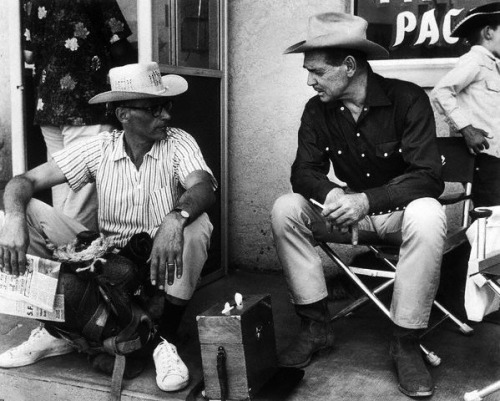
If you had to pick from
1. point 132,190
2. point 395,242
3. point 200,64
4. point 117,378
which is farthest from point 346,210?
point 200,64

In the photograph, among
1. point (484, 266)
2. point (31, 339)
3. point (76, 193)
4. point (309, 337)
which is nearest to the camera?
point (484, 266)

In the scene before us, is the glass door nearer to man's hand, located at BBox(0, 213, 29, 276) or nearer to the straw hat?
man's hand, located at BBox(0, 213, 29, 276)

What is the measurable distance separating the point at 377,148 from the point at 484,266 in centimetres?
90

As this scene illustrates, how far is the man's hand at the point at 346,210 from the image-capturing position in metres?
3.05

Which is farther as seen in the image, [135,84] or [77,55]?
[77,55]

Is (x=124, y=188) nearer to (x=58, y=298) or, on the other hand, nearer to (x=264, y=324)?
(x=58, y=298)

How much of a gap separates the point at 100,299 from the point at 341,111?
1504 mm

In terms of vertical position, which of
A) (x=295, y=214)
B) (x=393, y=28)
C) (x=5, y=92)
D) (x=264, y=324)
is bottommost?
(x=264, y=324)

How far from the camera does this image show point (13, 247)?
122 inches

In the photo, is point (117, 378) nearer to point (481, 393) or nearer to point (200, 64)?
point (481, 393)

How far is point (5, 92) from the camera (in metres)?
5.42

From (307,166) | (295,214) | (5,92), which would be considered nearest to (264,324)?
(295,214)

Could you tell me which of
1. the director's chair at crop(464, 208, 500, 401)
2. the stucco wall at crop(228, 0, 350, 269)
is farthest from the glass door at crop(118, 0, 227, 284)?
the director's chair at crop(464, 208, 500, 401)

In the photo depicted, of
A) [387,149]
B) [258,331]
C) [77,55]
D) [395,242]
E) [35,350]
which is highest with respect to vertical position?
[77,55]
